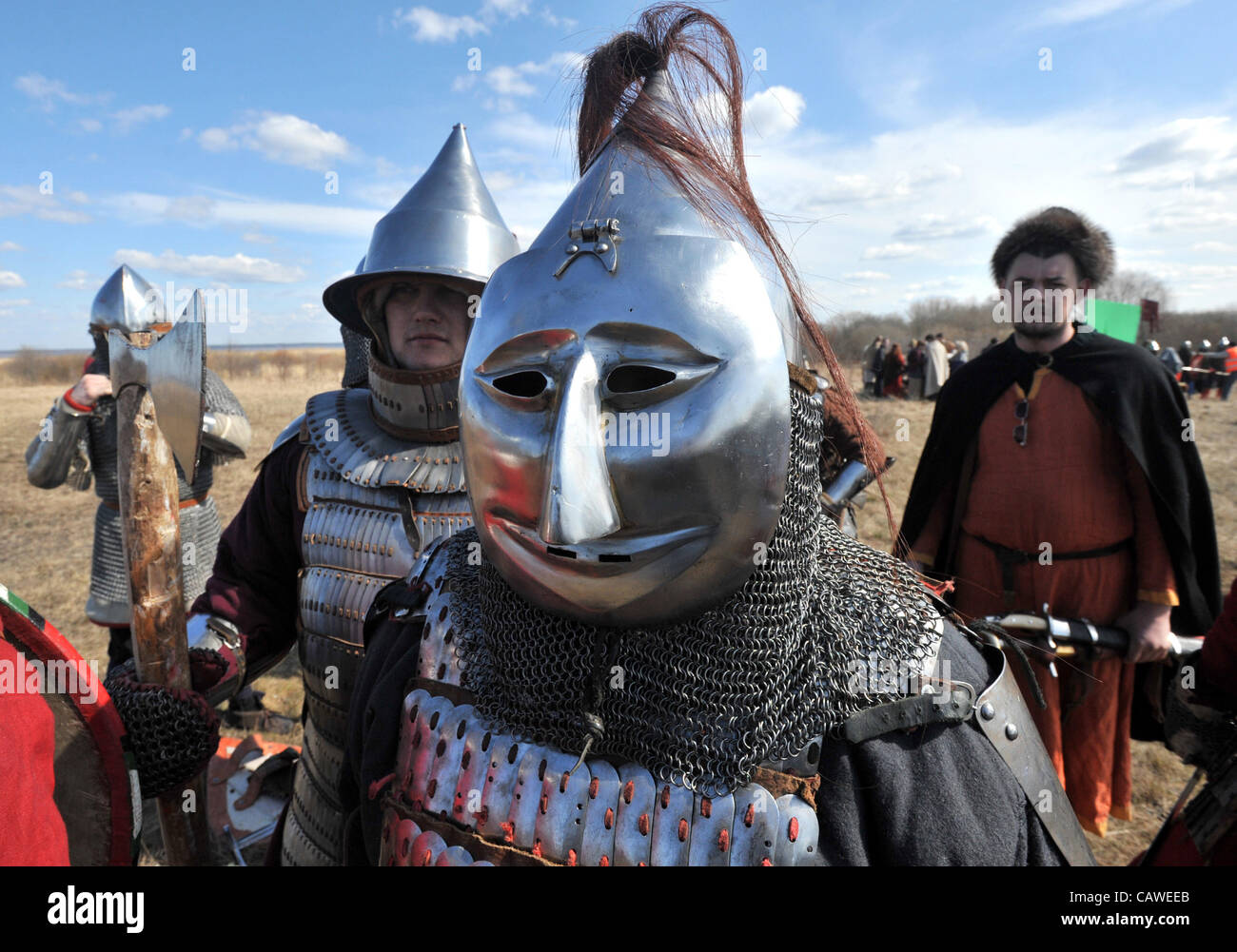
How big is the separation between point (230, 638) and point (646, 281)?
190cm

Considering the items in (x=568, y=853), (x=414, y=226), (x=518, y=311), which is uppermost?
(x=414, y=226)

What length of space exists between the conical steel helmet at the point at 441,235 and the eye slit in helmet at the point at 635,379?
1613 millimetres

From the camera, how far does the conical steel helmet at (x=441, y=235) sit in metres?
2.81

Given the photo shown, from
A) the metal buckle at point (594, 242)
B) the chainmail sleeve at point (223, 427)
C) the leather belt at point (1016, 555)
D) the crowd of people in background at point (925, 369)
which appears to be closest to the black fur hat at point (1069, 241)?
the leather belt at point (1016, 555)

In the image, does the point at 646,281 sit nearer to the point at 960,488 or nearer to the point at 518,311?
the point at 518,311

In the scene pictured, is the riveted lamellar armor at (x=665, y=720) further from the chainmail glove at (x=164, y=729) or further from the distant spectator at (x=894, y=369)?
the distant spectator at (x=894, y=369)

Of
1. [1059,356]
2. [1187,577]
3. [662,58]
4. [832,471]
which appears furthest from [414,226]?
[1187,577]

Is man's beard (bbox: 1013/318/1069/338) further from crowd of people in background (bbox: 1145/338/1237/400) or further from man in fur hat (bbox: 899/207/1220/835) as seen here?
crowd of people in background (bbox: 1145/338/1237/400)

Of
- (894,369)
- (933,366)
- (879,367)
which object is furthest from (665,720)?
(894,369)

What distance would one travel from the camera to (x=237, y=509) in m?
11.6

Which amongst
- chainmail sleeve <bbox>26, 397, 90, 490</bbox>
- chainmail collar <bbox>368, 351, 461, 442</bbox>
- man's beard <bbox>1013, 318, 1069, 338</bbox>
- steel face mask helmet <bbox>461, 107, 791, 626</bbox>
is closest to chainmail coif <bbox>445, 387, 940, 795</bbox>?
steel face mask helmet <bbox>461, 107, 791, 626</bbox>

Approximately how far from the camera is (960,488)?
3.63 meters

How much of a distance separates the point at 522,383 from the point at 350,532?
140 centimetres

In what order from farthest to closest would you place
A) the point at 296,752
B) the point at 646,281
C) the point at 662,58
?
the point at 296,752 → the point at 662,58 → the point at 646,281
